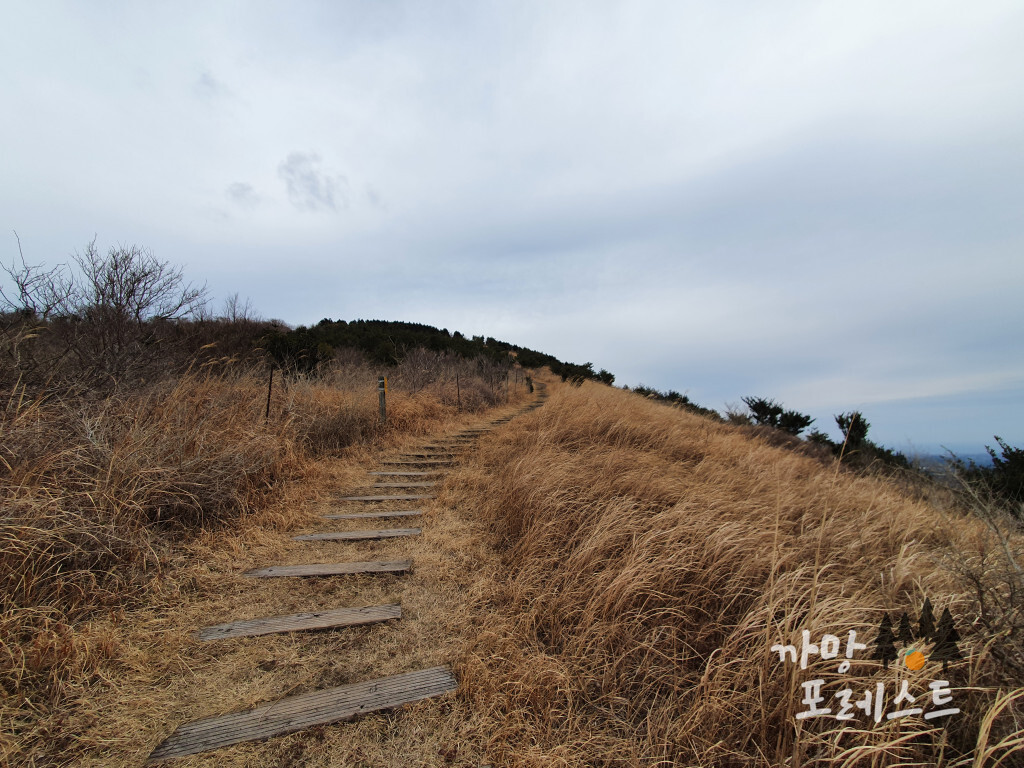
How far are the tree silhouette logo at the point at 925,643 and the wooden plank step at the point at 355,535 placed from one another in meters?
3.57

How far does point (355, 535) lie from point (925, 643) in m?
4.12

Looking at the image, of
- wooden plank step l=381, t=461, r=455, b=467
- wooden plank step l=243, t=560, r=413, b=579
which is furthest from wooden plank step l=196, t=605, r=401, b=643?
wooden plank step l=381, t=461, r=455, b=467

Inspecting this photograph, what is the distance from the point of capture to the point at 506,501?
14.0ft

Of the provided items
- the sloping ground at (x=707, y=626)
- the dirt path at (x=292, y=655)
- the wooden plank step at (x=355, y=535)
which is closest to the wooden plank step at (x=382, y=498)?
the wooden plank step at (x=355, y=535)

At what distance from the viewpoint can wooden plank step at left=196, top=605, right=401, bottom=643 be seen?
239 centimetres

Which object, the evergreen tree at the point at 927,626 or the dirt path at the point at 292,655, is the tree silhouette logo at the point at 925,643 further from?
the dirt path at the point at 292,655

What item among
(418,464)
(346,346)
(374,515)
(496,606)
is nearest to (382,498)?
(374,515)

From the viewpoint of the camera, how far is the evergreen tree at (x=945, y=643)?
5.11ft

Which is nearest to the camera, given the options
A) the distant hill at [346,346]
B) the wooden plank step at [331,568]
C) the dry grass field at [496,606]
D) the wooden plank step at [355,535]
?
the dry grass field at [496,606]

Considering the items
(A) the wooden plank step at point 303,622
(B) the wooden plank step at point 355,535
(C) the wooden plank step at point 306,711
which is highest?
(B) the wooden plank step at point 355,535

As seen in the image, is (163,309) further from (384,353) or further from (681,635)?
(384,353)

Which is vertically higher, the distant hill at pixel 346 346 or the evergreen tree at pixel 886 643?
the distant hill at pixel 346 346

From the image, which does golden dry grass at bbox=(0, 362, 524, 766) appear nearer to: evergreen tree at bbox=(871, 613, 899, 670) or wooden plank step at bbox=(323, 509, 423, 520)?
wooden plank step at bbox=(323, 509, 423, 520)

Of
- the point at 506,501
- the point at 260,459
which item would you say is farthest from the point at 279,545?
the point at 506,501
